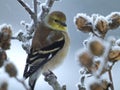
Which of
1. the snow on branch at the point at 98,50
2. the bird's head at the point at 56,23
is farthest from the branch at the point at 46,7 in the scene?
the bird's head at the point at 56,23

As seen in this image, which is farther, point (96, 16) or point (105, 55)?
point (96, 16)

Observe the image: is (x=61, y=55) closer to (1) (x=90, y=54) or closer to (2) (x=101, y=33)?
(2) (x=101, y=33)

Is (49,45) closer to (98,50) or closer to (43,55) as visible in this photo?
(43,55)

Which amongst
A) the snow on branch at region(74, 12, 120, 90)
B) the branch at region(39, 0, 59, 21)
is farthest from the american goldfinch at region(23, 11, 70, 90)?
the snow on branch at region(74, 12, 120, 90)

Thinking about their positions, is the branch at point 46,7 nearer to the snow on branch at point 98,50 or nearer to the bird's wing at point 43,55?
the snow on branch at point 98,50

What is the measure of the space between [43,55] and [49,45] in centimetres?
5

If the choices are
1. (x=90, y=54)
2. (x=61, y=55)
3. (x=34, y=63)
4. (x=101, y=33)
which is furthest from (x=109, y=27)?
(x=61, y=55)

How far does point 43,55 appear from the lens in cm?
132

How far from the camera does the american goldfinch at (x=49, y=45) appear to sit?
47.7 inches

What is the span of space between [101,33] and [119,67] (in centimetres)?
11

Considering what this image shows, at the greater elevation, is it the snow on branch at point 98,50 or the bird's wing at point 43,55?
the snow on branch at point 98,50

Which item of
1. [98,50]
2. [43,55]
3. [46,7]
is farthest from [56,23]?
[98,50]

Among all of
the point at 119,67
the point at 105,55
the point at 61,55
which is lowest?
the point at 61,55

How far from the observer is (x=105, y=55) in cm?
54
